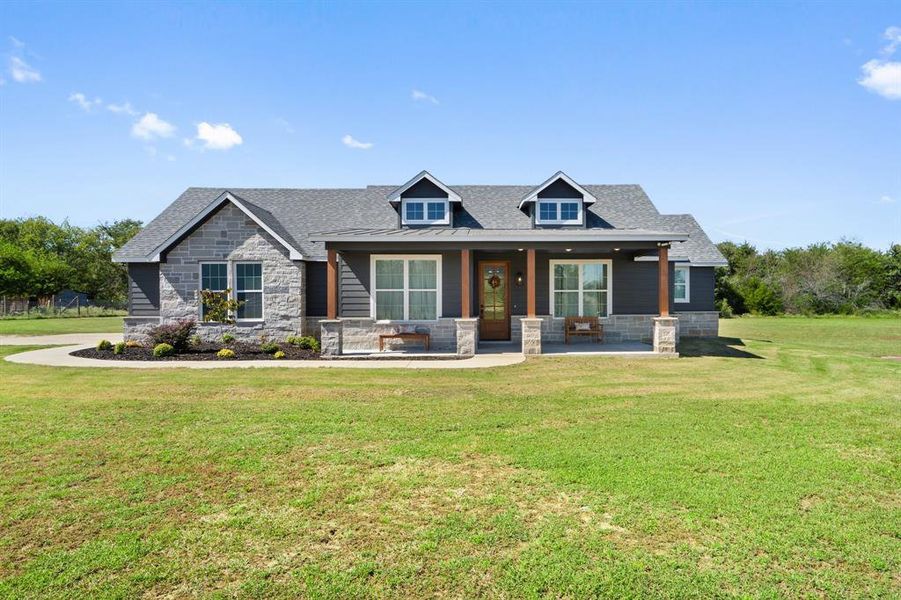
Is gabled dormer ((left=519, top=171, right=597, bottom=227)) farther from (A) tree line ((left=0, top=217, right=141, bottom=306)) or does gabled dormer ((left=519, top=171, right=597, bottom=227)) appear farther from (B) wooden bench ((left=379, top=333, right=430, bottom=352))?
(A) tree line ((left=0, top=217, right=141, bottom=306))

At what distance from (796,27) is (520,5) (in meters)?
7.93

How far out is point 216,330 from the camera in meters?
15.6

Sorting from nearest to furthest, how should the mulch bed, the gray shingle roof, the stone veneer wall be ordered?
the mulch bed, the stone veneer wall, the gray shingle roof

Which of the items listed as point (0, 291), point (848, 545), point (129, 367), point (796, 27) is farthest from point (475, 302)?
point (0, 291)

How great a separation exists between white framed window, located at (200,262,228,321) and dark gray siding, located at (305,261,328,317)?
8.93ft

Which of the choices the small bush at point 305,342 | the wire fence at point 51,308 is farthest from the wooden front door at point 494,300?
the wire fence at point 51,308

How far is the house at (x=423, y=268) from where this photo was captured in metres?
13.9

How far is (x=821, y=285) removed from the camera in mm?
33188

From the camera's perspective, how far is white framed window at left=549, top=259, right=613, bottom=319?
16.7 m

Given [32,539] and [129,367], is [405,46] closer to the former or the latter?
[129,367]

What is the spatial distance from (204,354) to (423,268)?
7.32 meters

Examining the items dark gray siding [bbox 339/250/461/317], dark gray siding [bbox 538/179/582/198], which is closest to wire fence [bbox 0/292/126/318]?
dark gray siding [bbox 339/250/461/317]

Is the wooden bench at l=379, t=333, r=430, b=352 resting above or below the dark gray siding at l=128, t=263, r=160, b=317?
below

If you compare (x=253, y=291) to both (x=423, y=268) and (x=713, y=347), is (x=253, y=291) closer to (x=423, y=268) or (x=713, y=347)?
(x=423, y=268)
